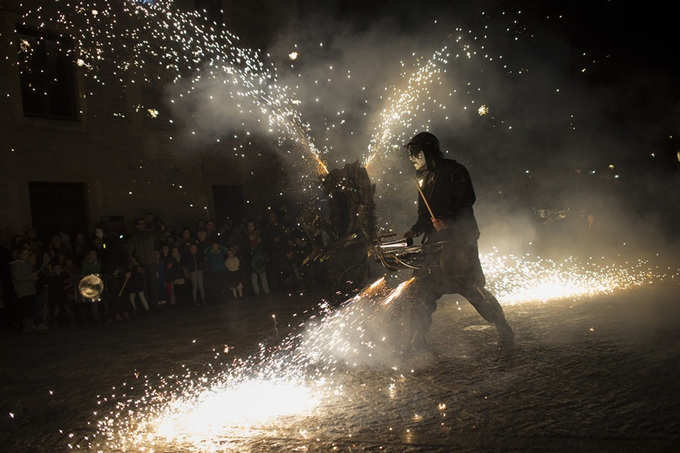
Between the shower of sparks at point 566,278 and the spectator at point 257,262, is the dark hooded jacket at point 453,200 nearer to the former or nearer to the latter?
the shower of sparks at point 566,278

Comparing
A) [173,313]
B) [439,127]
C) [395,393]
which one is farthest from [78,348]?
[439,127]

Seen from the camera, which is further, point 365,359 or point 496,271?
point 496,271

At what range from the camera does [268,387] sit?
416 centimetres

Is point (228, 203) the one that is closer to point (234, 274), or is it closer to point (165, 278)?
point (234, 274)

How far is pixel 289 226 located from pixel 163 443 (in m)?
10.2

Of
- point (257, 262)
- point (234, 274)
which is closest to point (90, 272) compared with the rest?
point (234, 274)

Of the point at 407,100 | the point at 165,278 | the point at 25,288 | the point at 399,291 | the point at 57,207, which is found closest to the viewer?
the point at 399,291

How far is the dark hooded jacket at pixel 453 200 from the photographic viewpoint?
15.5 feet

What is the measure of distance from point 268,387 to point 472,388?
152cm

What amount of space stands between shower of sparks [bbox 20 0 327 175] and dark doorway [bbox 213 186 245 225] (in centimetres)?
225

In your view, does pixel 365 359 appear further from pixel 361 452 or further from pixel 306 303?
pixel 306 303

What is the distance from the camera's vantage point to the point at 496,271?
449 inches

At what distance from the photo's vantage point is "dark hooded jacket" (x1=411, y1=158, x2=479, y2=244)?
4.73m

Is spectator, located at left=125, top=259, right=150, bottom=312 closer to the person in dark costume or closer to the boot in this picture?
the person in dark costume
